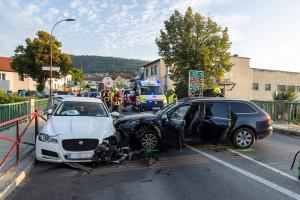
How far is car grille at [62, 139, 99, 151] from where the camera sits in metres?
6.62

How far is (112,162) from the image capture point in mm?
7105

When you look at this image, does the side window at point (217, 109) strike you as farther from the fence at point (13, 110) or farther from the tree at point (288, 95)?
the tree at point (288, 95)

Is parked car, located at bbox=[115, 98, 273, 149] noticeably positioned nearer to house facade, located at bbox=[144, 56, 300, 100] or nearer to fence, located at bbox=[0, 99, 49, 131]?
fence, located at bbox=[0, 99, 49, 131]

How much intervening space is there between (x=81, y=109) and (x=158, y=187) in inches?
159

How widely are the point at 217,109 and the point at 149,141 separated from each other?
7.25ft

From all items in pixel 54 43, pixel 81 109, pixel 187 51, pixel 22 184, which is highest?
pixel 54 43

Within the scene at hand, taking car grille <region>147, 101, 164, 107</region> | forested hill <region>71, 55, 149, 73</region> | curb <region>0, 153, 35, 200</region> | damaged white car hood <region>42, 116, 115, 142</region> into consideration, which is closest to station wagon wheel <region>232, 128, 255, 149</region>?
damaged white car hood <region>42, 116, 115, 142</region>

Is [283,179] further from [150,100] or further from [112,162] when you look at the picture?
[150,100]

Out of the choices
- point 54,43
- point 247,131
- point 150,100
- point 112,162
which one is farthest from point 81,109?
point 54,43

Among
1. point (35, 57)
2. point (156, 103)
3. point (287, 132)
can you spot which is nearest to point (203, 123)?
point (287, 132)

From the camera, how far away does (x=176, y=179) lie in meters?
5.96

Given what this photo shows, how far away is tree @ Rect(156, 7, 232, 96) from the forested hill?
420 feet

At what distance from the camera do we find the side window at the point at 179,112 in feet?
29.0

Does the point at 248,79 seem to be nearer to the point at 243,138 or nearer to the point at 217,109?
the point at 243,138
